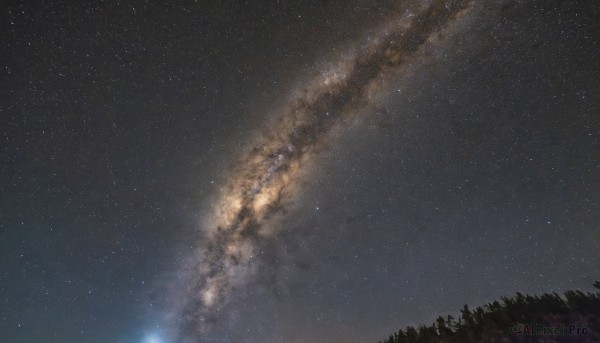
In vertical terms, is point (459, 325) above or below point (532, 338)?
above

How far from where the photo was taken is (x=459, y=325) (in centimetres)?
1609

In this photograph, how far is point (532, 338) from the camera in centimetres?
1444

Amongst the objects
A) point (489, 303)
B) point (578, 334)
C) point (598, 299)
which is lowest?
point (578, 334)

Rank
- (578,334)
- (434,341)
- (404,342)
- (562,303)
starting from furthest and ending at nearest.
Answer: (404,342) → (434,341) → (562,303) → (578,334)

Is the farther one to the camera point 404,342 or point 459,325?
point 404,342

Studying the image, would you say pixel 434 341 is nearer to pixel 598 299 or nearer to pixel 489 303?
pixel 489 303

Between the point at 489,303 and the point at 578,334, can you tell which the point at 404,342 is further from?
the point at 578,334

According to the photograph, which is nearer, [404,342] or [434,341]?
[434,341]

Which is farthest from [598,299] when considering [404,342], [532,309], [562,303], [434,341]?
[404,342]

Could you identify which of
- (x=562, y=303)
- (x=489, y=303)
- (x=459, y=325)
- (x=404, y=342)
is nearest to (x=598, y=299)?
(x=562, y=303)

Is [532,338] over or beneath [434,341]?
beneath

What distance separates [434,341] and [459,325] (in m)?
1.50

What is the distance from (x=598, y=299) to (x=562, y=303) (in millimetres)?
1392

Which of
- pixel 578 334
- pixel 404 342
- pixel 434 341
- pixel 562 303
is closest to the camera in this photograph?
pixel 578 334
